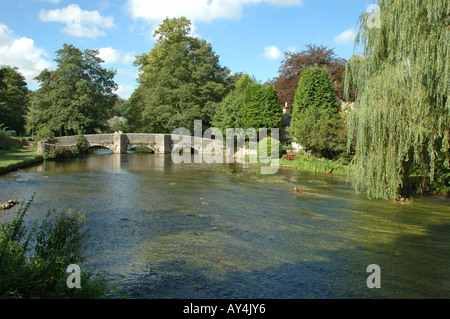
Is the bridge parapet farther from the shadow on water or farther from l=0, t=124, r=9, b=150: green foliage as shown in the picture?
the shadow on water

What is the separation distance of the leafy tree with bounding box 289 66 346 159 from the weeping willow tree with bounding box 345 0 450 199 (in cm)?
923

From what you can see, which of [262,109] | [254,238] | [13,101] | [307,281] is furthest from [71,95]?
[307,281]

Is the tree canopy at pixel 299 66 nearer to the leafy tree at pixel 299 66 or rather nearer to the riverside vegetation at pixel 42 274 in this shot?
the leafy tree at pixel 299 66

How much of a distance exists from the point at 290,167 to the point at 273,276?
19442 mm

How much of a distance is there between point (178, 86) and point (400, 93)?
30886mm

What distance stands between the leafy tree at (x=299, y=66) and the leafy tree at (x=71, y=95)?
20.7 meters

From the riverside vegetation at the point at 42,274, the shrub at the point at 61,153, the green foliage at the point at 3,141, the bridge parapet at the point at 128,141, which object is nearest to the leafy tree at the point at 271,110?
the bridge parapet at the point at 128,141

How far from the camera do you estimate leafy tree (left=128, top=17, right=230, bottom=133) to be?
127 ft

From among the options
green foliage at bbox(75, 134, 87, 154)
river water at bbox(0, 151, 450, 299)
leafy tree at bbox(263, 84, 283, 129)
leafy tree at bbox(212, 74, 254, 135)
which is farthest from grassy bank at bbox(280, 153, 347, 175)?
Result: green foliage at bbox(75, 134, 87, 154)

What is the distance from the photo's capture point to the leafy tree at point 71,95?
36281mm

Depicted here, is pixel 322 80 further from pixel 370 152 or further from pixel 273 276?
pixel 273 276

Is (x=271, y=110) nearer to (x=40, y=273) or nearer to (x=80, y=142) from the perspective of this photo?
(x=80, y=142)

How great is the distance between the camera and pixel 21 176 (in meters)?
19.3
